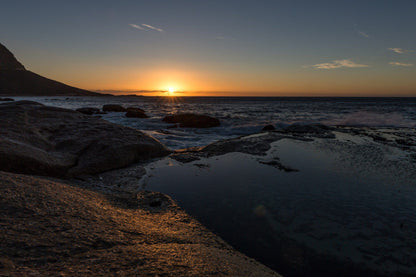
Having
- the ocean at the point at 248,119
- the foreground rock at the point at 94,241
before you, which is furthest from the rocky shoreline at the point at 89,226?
the ocean at the point at 248,119

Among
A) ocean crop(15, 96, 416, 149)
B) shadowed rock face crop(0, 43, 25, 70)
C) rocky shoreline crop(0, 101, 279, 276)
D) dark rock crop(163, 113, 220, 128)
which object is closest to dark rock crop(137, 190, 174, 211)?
rocky shoreline crop(0, 101, 279, 276)

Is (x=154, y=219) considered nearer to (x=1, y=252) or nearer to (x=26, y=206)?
(x=26, y=206)

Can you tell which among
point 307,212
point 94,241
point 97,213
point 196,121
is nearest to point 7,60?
point 196,121

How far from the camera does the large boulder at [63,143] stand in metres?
3.77

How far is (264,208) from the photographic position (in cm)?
336

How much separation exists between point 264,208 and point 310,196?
3.32ft

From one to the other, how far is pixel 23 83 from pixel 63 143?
10164 cm

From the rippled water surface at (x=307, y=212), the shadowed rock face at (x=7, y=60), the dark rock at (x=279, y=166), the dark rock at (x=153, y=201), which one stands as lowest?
the rippled water surface at (x=307, y=212)

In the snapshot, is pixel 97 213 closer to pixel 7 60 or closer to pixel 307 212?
pixel 307 212

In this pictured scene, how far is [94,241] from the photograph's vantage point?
5.95ft

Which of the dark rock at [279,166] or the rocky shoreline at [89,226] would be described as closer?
the rocky shoreline at [89,226]

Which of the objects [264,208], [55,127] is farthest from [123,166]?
[264,208]

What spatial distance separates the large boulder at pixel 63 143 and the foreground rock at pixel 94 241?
1.40 meters

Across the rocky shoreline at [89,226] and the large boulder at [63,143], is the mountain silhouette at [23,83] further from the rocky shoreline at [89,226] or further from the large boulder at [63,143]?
the rocky shoreline at [89,226]
